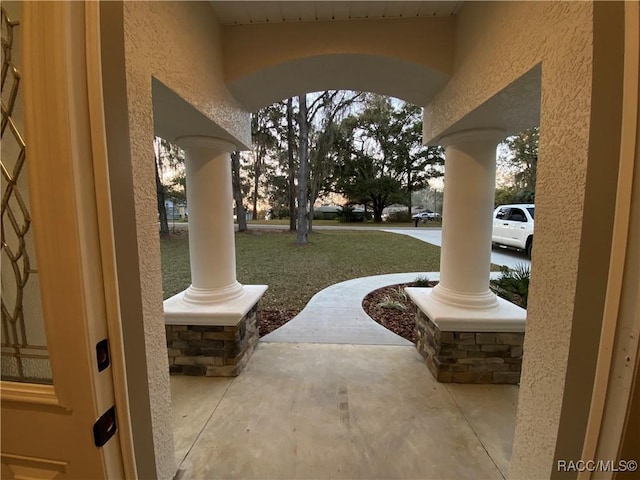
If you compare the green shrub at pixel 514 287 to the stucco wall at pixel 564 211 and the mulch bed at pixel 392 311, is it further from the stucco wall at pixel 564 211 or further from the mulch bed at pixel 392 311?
the stucco wall at pixel 564 211

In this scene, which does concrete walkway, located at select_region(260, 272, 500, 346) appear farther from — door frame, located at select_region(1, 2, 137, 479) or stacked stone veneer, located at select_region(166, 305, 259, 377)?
door frame, located at select_region(1, 2, 137, 479)

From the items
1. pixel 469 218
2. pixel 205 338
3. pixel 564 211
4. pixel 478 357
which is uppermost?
pixel 564 211

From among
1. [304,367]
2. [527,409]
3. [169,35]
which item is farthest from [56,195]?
[304,367]

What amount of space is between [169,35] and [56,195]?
1300 mm

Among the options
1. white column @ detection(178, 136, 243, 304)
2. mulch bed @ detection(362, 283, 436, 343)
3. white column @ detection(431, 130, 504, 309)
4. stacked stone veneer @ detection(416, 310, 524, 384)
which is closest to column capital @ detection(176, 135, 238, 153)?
white column @ detection(178, 136, 243, 304)

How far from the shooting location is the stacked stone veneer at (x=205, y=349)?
2.45 m

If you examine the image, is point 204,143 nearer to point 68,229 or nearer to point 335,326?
point 68,229

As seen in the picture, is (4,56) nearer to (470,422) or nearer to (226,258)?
(226,258)

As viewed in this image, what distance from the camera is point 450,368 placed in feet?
7.96

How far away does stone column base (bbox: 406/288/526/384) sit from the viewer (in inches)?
92.6

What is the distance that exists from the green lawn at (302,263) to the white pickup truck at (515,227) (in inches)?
83.1

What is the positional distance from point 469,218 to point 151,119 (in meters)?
2.56

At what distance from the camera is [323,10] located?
1.93 m

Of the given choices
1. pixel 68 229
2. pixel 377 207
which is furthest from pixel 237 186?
pixel 377 207
